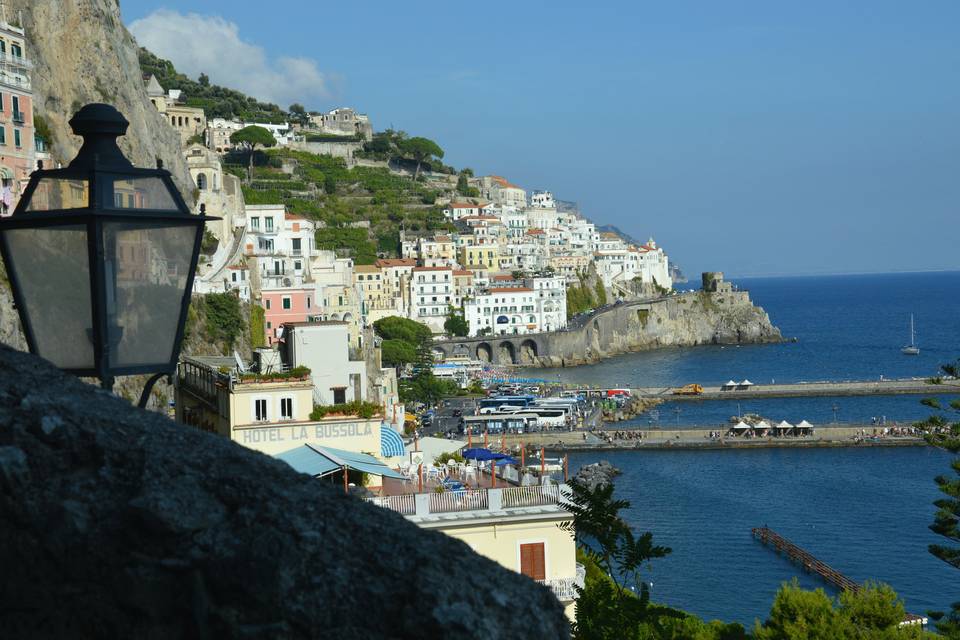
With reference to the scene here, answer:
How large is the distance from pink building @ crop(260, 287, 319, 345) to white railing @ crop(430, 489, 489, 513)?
2760cm

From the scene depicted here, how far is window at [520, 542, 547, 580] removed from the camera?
41.0 feet

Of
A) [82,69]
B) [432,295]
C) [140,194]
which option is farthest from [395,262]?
[140,194]

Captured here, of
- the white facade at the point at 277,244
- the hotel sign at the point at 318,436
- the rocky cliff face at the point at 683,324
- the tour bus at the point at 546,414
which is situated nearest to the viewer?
the hotel sign at the point at 318,436

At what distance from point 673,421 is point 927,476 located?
19713mm

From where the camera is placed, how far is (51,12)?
38750 millimetres

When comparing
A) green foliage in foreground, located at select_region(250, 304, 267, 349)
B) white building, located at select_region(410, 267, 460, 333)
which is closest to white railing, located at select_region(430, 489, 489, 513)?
green foliage in foreground, located at select_region(250, 304, 267, 349)

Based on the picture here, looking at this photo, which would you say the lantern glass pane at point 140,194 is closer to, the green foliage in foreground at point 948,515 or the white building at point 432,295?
the green foliage in foreground at point 948,515

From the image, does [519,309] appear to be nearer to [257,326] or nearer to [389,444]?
[257,326]

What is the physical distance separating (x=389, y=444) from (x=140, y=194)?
42.4 ft

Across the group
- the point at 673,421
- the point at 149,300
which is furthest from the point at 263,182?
the point at 149,300

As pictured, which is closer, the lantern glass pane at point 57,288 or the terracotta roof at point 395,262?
the lantern glass pane at point 57,288

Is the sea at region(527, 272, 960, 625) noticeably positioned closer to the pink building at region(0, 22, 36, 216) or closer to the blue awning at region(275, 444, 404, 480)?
the blue awning at region(275, 444, 404, 480)

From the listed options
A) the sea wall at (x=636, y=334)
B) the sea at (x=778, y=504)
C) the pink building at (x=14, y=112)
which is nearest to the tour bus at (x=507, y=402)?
A: the sea at (x=778, y=504)

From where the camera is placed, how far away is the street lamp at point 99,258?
275cm
